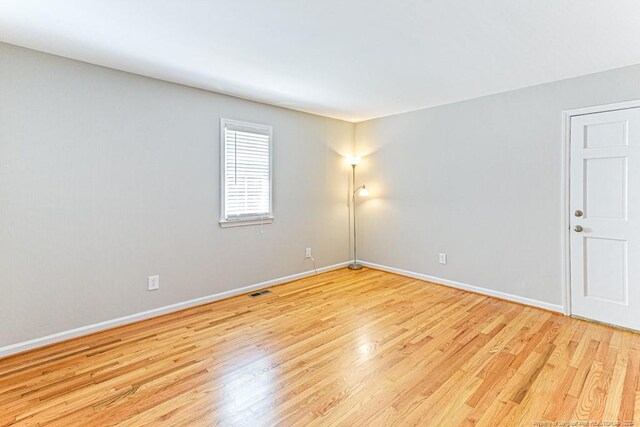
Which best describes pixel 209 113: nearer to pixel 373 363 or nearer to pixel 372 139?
pixel 372 139

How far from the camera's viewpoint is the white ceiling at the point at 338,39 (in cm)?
198

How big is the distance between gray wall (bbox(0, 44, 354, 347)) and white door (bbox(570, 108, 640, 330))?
3352 millimetres

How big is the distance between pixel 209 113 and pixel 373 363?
3.04 metres

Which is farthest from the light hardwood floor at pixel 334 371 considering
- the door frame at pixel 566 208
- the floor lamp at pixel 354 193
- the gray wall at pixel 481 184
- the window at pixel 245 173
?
the floor lamp at pixel 354 193

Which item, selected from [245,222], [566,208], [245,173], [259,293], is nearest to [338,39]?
[245,173]

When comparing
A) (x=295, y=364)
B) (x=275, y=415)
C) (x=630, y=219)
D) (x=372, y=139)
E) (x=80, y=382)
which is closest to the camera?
(x=275, y=415)

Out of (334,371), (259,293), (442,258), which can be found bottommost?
(334,371)

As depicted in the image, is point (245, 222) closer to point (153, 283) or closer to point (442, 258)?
point (153, 283)

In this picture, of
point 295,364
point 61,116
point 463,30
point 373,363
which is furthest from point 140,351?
point 463,30

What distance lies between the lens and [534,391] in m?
2.02

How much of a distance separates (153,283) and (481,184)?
12.7ft

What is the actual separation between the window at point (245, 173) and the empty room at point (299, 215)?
3 cm

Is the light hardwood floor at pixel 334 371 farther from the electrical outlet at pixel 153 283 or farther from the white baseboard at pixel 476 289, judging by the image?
the electrical outlet at pixel 153 283

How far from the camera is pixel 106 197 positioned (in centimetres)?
292
